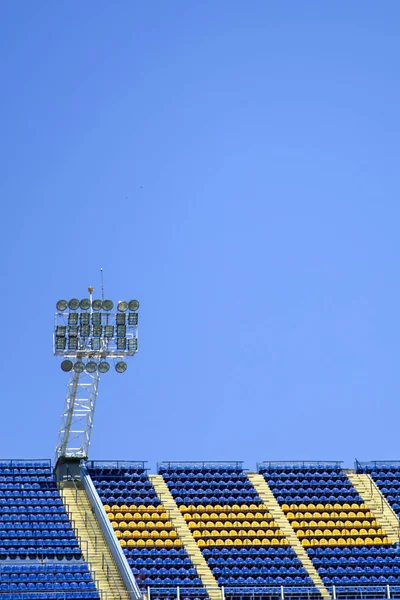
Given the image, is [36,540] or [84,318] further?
[84,318]

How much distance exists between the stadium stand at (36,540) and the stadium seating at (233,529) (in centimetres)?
745

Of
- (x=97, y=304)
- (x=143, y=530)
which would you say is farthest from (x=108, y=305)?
(x=143, y=530)

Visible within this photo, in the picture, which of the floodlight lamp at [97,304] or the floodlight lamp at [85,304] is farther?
the floodlight lamp at [97,304]

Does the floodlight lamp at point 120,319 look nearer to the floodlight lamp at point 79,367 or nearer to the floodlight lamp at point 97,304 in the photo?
the floodlight lamp at point 97,304

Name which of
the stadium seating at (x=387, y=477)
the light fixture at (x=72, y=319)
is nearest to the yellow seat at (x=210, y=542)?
the stadium seating at (x=387, y=477)

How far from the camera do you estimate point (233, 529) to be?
99.3 meters

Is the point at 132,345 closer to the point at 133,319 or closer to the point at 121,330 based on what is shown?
the point at 121,330

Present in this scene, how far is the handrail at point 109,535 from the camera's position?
8994 centimetres

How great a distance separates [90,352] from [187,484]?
10.1m

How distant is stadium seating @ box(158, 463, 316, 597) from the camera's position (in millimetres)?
92875

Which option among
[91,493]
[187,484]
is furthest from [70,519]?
[187,484]

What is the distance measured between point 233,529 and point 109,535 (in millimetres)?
8050

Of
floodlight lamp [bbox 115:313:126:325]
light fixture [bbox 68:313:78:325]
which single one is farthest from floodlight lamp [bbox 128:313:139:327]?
light fixture [bbox 68:313:78:325]

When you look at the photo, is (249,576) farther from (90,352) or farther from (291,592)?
(90,352)
